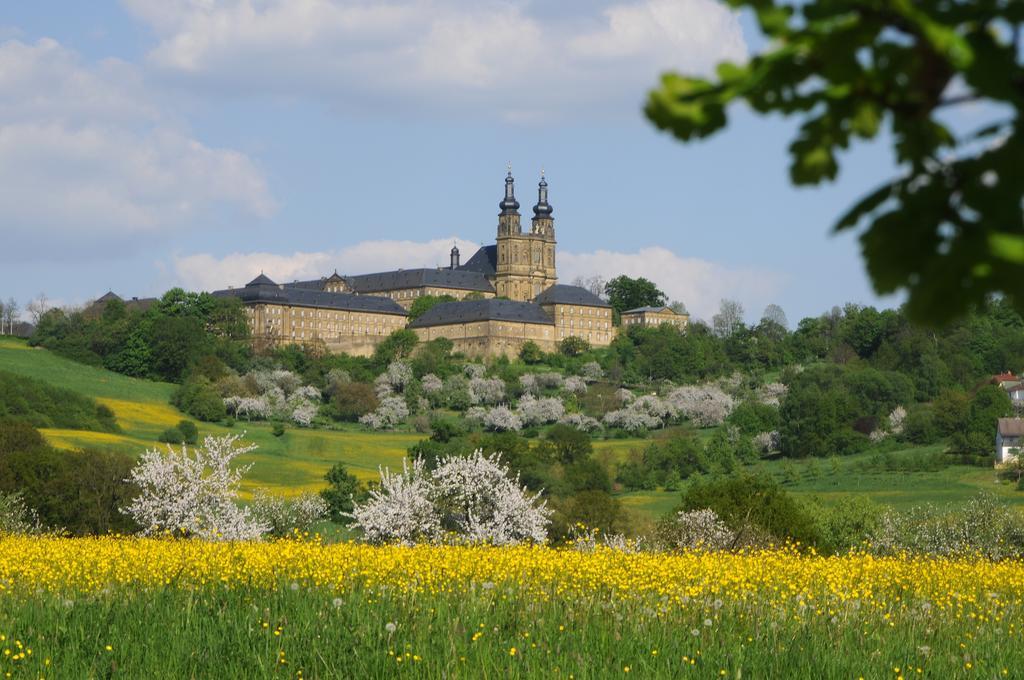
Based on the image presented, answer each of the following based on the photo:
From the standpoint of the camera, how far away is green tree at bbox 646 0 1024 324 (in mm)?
1688

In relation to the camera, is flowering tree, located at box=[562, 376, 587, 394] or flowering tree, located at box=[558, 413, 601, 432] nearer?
flowering tree, located at box=[558, 413, 601, 432]

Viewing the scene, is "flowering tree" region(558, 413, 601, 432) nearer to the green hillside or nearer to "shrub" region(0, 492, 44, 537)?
the green hillside

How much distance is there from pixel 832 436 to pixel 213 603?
97628 millimetres

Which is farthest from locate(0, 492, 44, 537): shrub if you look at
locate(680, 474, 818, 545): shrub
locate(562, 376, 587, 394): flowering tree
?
locate(562, 376, 587, 394): flowering tree

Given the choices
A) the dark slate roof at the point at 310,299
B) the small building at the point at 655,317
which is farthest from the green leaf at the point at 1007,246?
the dark slate roof at the point at 310,299

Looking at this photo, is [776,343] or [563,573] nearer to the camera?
[563,573]

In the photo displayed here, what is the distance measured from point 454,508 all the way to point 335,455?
62.1 m

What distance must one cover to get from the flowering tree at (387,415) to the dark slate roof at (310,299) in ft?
215

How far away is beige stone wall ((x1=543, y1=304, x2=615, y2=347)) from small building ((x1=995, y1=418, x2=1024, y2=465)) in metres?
86.5

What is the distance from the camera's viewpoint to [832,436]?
105125 mm

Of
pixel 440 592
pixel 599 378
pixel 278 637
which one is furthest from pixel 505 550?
pixel 599 378

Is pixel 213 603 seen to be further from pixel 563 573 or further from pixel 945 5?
pixel 945 5

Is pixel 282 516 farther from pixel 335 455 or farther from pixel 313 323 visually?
pixel 313 323

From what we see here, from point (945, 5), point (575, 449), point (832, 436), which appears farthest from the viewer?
point (832, 436)
